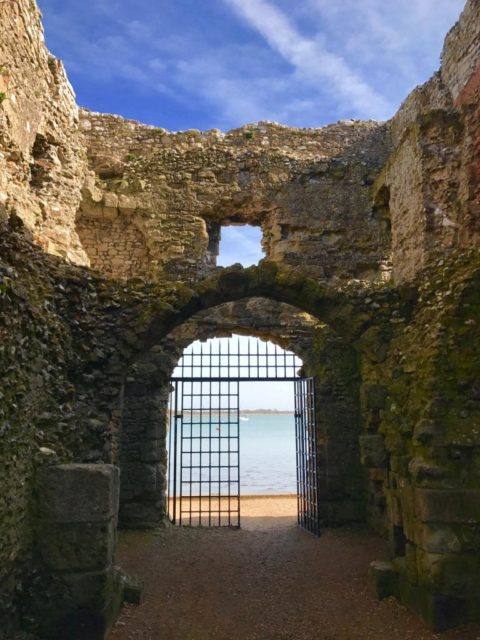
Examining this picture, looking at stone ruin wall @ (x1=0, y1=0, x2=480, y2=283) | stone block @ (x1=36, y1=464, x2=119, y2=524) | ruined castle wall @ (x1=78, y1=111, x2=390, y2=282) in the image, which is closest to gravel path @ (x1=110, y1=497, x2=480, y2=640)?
stone block @ (x1=36, y1=464, x2=119, y2=524)

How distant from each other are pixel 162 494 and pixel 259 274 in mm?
4561

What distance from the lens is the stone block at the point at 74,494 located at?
427 cm

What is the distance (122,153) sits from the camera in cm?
1135

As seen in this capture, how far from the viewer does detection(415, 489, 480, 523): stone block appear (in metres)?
4.56

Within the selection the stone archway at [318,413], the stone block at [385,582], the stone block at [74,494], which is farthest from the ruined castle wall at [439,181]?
the stone block at [74,494]

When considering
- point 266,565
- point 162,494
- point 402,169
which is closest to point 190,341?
point 162,494

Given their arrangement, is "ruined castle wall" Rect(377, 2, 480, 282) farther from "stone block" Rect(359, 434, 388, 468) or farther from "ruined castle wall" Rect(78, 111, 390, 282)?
"stone block" Rect(359, 434, 388, 468)

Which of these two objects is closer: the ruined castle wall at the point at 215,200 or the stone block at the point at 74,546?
the stone block at the point at 74,546

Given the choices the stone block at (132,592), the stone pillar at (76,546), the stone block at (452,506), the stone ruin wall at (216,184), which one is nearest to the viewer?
the stone pillar at (76,546)

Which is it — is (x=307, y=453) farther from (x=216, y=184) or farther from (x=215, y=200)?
(x=216, y=184)

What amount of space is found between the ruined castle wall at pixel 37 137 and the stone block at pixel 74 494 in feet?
14.0

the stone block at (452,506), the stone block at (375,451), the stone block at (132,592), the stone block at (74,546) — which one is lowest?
the stone block at (132,592)

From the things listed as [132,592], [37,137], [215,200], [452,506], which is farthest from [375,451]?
[37,137]

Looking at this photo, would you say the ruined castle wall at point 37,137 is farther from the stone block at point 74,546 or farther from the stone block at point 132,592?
the stone block at point 132,592
